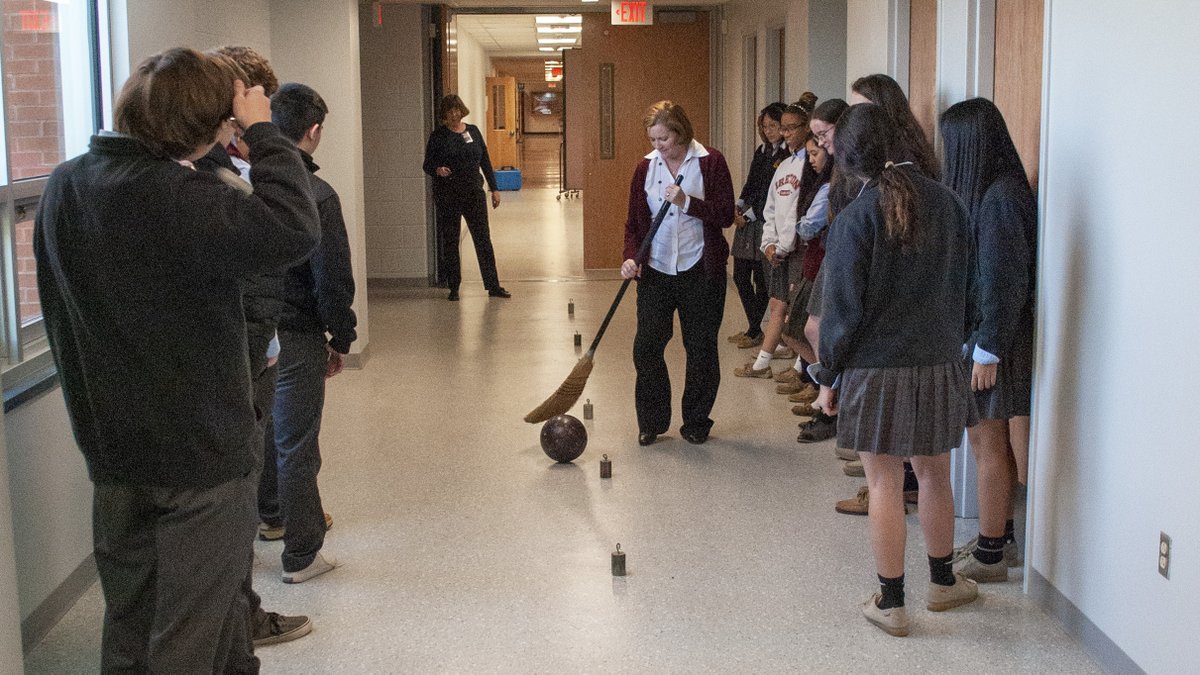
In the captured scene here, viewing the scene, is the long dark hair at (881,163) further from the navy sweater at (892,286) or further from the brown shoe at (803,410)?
the brown shoe at (803,410)

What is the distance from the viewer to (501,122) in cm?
2934

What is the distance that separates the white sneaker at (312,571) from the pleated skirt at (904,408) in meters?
1.79

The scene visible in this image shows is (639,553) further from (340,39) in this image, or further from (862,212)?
(340,39)

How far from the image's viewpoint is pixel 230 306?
249cm

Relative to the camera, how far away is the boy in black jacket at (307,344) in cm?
374

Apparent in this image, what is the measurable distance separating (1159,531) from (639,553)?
1.85 m

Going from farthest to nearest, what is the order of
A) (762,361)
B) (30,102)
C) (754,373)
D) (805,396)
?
(754,373) < (762,361) < (805,396) < (30,102)

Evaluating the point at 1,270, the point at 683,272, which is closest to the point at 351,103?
the point at 683,272

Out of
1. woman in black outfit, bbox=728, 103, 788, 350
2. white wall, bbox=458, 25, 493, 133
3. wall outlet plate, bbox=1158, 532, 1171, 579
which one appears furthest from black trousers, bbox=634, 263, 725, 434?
white wall, bbox=458, 25, 493, 133

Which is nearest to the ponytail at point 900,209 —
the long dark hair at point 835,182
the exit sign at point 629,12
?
the long dark hair at point 835,182

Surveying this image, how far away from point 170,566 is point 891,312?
6.36ft

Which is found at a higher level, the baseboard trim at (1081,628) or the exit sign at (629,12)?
Result: the exit sign at (629,12)

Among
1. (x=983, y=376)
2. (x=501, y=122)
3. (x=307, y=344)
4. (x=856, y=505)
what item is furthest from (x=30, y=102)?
(x=501, y=122)

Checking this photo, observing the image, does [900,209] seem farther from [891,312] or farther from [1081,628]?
[1081,628]
